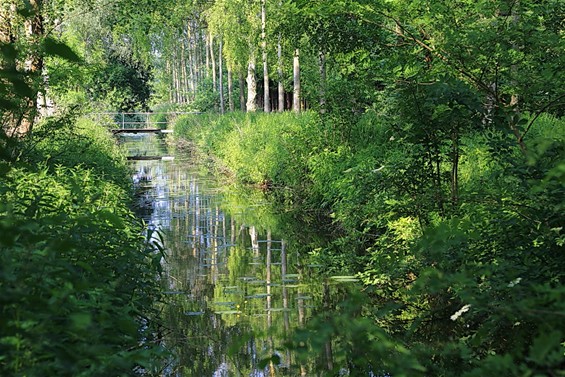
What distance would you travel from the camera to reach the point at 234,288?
10227 mm

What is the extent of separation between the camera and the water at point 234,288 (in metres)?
7.53

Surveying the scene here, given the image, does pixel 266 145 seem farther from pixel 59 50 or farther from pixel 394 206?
pixel 59 50

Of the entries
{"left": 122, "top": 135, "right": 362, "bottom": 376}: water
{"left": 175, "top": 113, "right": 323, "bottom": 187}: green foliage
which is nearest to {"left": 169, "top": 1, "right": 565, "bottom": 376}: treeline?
{"left": 122, "top": 135, "right": 362, "bottom": 376}: water

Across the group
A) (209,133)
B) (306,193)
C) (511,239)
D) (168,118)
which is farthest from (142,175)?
(168,118)

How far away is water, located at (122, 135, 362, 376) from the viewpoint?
24.7 feet

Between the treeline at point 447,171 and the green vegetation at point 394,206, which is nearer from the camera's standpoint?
the green vegetation at point 394,206

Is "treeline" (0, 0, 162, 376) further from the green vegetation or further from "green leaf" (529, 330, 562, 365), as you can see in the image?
"green leaf" (529, 330, 562, 365)

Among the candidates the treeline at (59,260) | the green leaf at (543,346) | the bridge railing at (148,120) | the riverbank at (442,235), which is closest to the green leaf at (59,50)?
the treeline at (59,260)

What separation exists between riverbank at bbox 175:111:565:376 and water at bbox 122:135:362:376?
2.11 feet

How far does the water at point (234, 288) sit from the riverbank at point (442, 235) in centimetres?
64

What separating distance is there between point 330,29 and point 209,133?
845 inches

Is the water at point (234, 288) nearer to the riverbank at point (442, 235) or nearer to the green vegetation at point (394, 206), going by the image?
the green vegetation at point (394, 206)

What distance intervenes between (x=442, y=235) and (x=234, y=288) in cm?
712

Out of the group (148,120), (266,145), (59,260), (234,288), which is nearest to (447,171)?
(234,288)
